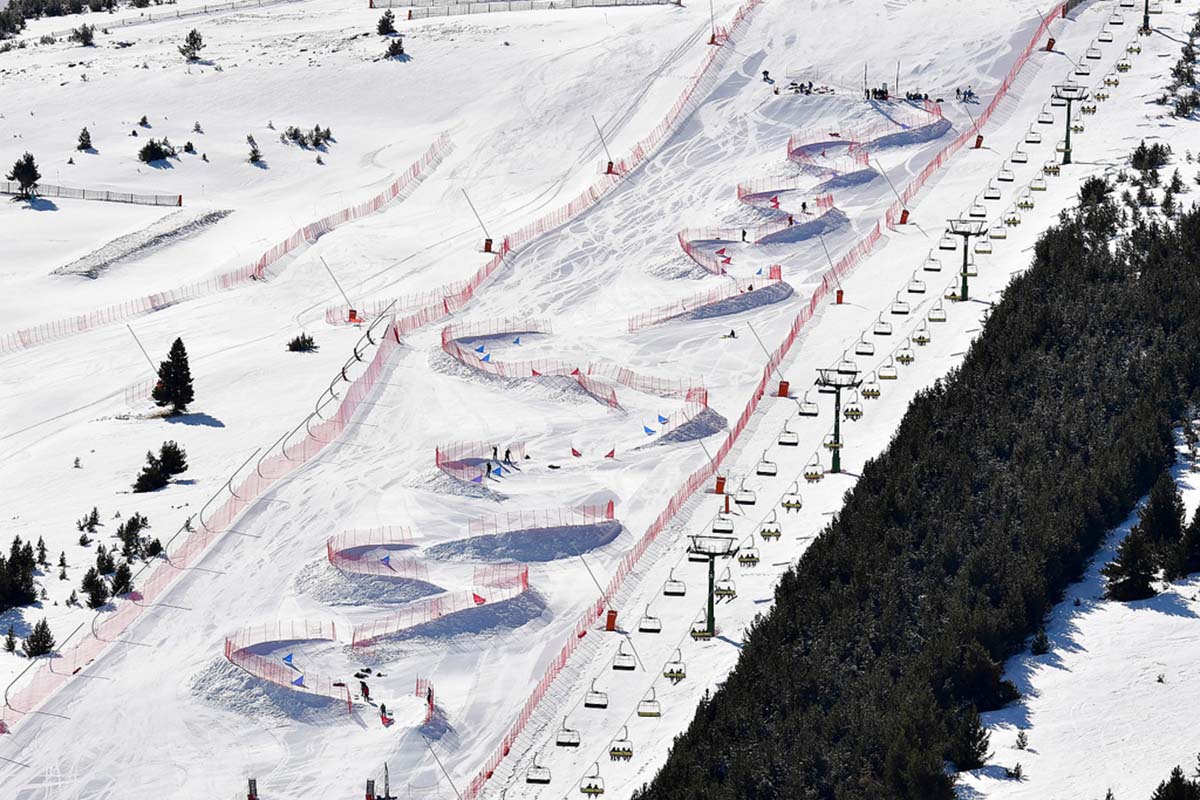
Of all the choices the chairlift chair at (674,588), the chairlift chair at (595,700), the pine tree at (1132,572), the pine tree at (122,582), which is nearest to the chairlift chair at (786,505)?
the chairlift chair at (674,588)

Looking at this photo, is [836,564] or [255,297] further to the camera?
[255,297]

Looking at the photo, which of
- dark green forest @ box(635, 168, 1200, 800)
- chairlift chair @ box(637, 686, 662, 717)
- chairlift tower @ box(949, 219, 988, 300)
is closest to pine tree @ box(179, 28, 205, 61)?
chairlift tower @ box(949, 219, 988, 300)

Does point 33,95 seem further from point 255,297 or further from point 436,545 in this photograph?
point 436,545

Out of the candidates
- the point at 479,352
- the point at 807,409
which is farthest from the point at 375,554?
the point at 479,352


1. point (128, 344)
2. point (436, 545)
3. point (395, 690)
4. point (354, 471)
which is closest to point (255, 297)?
point (128, 344)

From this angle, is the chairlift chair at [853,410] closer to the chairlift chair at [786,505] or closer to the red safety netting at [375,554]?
the chairlift chair at [786,505]

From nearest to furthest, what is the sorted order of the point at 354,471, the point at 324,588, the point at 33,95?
the point at 324,588, the point at 354,471, the point at 33,95
